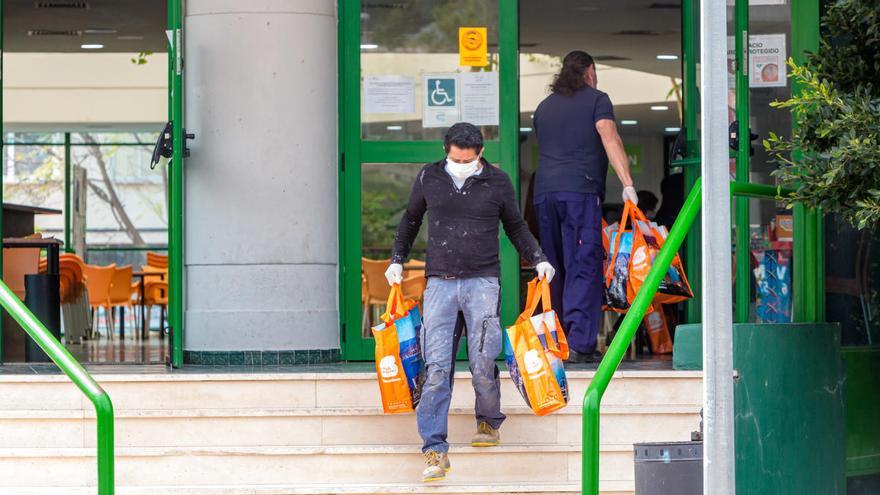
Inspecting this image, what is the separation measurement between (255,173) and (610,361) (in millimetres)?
3590

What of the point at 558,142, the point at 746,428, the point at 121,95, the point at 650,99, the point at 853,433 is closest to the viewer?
the point at 746,428

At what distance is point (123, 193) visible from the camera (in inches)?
802

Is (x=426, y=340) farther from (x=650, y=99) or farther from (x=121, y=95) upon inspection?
(x=121, y=95)

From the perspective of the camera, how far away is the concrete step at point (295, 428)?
6.94 m

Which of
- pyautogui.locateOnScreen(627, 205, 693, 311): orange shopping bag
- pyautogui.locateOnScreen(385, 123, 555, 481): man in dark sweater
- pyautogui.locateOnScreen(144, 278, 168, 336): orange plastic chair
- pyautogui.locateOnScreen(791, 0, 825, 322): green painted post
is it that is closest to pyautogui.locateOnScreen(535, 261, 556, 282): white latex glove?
pyautogui.locateOnScreen(385, 123, 555, 481): man in dark sweater

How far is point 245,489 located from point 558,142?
2829mm

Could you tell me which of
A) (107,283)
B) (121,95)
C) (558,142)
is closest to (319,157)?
(558,142)

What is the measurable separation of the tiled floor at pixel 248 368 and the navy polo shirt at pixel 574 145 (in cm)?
105

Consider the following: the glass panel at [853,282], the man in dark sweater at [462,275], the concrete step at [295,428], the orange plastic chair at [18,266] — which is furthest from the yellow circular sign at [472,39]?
the orange plastic chair at [18,266]

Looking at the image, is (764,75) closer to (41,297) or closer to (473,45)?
(473,45)

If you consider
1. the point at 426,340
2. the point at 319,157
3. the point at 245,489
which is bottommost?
the point at 245,489

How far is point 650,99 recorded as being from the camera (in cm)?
1745

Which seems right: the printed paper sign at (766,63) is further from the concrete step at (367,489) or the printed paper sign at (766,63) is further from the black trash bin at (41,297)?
the black trash bin at (41,297)

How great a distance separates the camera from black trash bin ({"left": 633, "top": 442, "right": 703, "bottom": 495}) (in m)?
5.16
